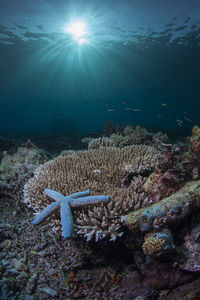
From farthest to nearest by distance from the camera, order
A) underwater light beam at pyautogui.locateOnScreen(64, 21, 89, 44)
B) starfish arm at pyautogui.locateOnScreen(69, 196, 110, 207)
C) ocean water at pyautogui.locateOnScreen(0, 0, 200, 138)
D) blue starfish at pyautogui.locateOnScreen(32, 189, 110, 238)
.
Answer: underwater light beam at pyautogui.locateOnScreen(64, 21, 89, 44) < ocean water at pyautogui.locateOnScreen(0, 0, 200, 138) < starfish arm at pyautogui.locateOnScreen(69, 196, 110, 207) < blue starfish at pyautogui.locateOnScreen(32, 189, 110, 238)

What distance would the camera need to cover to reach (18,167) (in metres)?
5.80

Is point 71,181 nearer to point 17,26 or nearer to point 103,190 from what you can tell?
point 103,190

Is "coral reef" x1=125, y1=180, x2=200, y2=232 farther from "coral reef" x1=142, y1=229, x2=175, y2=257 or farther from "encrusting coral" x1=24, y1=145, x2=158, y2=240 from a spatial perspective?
"encrusting coral" x1=24, y1=145, x2=158, y2=240

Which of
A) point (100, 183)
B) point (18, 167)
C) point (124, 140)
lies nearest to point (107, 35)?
point (124, 140)

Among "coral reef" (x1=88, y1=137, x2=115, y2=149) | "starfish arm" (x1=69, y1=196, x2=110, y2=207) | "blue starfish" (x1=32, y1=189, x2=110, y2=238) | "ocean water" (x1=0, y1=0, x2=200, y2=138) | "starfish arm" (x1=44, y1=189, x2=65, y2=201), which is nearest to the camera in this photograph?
"blue starfish" (x1=32, y1=189, x2=110, y2=238)

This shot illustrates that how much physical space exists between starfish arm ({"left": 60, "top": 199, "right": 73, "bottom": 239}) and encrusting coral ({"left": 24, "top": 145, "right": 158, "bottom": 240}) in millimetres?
282

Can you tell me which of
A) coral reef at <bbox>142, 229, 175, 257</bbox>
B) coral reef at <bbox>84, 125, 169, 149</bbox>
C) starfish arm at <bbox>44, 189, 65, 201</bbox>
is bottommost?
coral reef at <bbox>142, 229, 175, 257</bbox>

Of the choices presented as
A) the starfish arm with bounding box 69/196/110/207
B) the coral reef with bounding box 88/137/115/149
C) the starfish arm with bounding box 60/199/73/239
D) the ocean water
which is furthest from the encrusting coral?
the ocean water

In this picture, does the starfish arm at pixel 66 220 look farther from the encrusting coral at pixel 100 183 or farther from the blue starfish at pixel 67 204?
the encrusting coral at pixel 100 183

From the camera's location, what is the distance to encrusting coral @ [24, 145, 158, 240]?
3.04 meters

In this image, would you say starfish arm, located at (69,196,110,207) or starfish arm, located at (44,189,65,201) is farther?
starfish arm, located at (44,189,65,201)

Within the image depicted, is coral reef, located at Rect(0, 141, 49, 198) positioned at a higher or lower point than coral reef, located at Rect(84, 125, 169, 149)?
lower

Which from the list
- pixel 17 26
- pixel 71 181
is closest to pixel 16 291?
pixel 71 181

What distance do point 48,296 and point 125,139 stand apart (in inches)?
255
